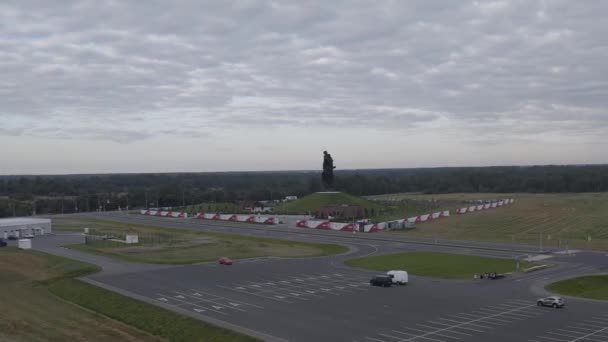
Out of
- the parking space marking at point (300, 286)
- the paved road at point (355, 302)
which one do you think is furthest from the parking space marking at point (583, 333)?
the parking space marking at point (300, 286)

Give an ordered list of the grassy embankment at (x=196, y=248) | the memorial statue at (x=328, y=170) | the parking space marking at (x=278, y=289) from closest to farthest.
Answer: the parking space marking at (x=278, y=289) < the grassy embankment at (x=196, y=248) < the memorial statue at (x=328, y=170)

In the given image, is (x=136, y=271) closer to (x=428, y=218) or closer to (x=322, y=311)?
(x=322, y=311)

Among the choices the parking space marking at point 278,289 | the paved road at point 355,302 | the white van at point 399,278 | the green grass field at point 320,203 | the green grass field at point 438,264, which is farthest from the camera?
the green grass field at point 320,203

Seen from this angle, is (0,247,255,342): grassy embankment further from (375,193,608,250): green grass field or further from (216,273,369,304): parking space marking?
(375,193,608,250): green grass field

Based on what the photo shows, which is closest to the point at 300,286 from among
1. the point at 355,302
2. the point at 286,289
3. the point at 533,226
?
the point at 286,289

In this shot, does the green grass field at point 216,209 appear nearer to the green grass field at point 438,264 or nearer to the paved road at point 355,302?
the paved road at point 355,302

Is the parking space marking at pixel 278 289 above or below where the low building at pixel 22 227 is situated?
below

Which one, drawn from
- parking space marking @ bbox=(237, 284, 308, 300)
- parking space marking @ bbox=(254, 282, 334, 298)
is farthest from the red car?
parking space marking @ bbox=(254, 282, 334, 298)
